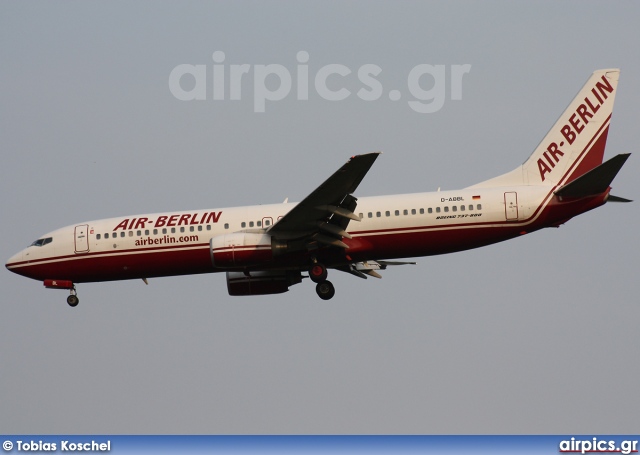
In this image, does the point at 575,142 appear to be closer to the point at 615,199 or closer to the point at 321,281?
the point at 615,199

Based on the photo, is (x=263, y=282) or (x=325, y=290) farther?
(x=263, y=282)

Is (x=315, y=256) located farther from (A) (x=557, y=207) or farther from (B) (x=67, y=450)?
(B) (x=67, y=450)

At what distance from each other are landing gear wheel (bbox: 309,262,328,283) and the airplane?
4 centimetres

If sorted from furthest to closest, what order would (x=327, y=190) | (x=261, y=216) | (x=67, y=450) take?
1. (x=261, y=216)
2. (x=327, y=190)
3. (x=67, y=450)

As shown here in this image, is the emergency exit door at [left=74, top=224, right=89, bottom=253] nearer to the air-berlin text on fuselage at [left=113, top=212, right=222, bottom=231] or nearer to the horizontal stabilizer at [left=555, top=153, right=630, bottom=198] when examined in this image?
the air-berlin text on fuselage at [left=113, top=212, right=222, bottom=231]

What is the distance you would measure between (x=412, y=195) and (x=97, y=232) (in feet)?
40.1

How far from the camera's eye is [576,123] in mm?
52062

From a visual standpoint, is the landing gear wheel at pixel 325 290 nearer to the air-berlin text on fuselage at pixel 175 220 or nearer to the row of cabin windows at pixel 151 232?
the row of cabin windows at pixel 151 232

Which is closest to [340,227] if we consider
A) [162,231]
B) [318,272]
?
[318,272]

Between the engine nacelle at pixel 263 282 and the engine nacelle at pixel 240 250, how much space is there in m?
3.80

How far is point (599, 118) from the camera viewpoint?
52.1 meters

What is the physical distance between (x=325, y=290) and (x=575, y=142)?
10979mm

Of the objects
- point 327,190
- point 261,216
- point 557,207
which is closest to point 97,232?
point 261,216

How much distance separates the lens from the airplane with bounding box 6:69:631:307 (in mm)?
48969
